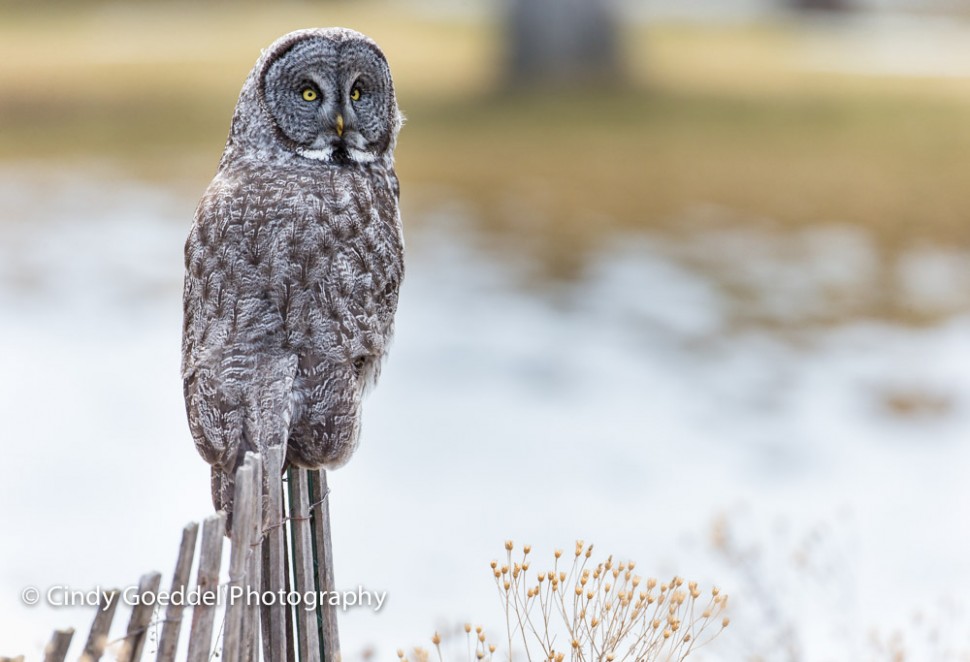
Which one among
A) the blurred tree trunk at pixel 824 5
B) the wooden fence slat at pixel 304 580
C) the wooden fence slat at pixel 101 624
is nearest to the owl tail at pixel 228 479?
the wooden fence slat at pixel 304 580

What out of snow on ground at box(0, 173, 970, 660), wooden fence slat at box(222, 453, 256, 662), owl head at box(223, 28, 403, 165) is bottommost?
wooden fence slat at box(222, 453, 256, 662)

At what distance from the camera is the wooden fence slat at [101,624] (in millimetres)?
1698

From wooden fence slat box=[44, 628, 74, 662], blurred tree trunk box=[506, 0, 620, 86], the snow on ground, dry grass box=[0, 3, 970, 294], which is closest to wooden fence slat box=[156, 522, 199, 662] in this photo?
wooden fence slat box=[44, 628, 74, 662]

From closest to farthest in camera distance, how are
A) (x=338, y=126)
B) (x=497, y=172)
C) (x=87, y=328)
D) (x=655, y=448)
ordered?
1. (x=338, y=126)
2. (x=655, y=448)
3. (x=87, y=328)
4. (x=497, y=172)

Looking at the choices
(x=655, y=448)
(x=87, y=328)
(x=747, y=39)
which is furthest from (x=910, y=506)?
(x=747, y=39)

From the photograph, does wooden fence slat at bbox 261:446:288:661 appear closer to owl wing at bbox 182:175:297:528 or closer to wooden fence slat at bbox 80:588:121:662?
owl wing at bbox 182:175:297:528

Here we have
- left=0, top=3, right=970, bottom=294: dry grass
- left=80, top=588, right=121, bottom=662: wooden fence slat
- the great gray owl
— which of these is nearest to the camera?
left=80, top=588, right=121, bottom=662: wooden fence slat

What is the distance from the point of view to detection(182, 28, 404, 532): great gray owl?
217cm

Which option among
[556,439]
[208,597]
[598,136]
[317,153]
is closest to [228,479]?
[208,597]

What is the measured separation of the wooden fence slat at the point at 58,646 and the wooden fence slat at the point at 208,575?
0.16 meters

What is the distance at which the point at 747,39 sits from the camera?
21.8 meters

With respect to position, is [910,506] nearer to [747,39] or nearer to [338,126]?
[338,126]

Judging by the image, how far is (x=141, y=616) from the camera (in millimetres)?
1740

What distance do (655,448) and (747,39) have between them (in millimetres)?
16466
